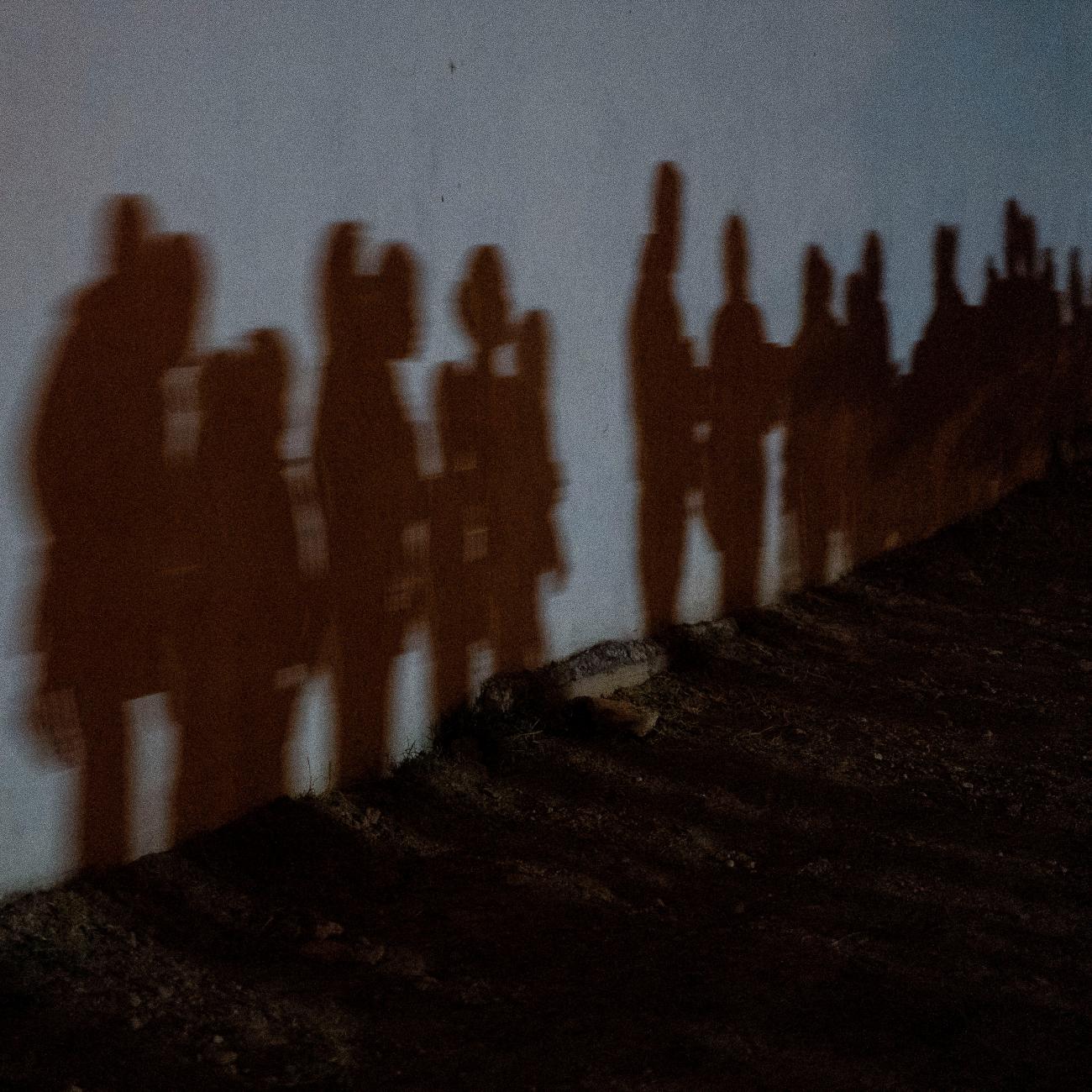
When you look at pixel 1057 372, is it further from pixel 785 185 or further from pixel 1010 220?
pixel 785 185

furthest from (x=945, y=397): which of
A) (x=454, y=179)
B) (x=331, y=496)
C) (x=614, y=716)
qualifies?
(x=331, y=496)

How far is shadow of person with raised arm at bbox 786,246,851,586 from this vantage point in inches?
205

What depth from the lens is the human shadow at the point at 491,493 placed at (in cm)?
367

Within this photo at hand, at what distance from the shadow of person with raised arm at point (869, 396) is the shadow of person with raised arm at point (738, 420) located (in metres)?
0.65

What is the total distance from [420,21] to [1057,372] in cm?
546

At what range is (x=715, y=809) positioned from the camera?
3586 millimetres

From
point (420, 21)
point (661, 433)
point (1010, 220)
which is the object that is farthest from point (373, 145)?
point (1010, 220)

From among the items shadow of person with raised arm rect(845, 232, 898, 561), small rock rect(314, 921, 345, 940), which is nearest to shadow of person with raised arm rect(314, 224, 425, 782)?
small rock rect(314, 921, 345, 940)

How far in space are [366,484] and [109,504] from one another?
752 millimetres

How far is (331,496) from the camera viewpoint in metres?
3.33

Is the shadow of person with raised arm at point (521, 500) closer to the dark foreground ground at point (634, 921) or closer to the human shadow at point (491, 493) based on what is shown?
the human shadow at point (491, 493)

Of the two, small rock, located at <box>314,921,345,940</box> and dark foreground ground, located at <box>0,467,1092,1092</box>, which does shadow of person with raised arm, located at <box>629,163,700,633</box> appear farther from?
small rock, located at <box>314,921,345,940</box>

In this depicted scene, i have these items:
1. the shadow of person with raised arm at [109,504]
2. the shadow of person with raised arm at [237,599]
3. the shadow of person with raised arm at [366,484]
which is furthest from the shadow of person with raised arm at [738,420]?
the shadow of person with raised arm at [109,504]

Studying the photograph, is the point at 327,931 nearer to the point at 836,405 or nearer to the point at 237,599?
the point at 237,599
